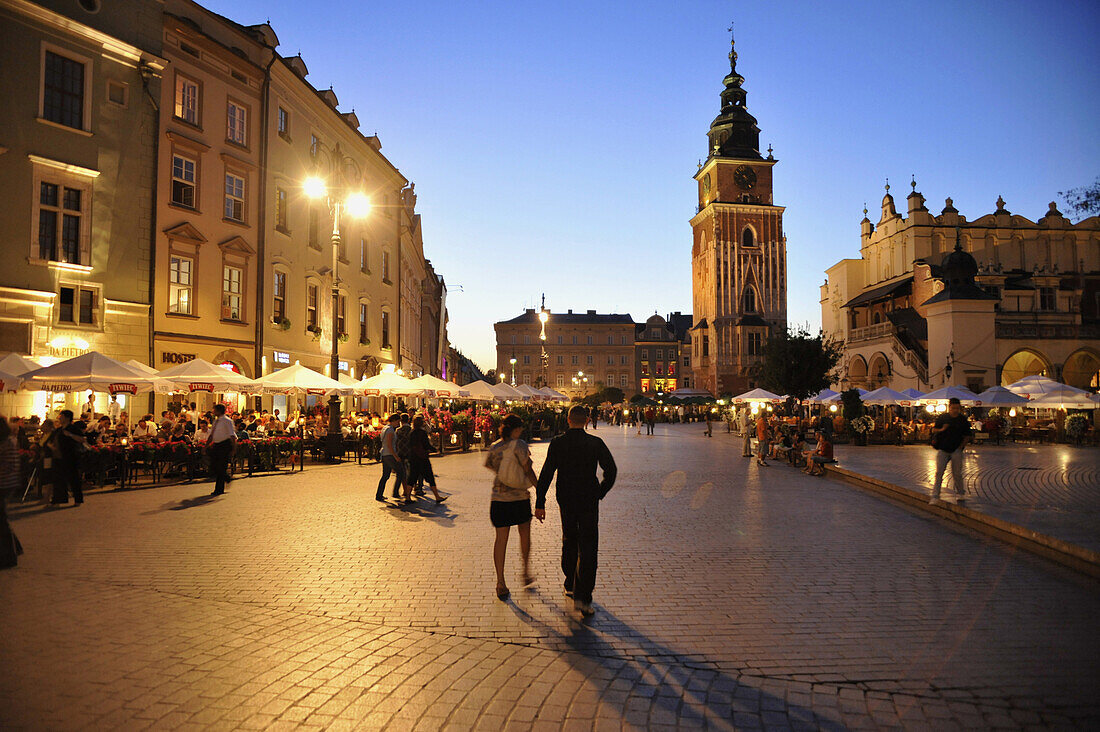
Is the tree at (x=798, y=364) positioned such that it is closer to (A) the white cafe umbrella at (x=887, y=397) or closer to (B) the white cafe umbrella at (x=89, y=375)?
(A) the white cafe umbrella at (x=887, y=397)

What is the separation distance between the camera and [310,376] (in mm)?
21156

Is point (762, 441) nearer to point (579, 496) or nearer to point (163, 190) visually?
point (579, 496)

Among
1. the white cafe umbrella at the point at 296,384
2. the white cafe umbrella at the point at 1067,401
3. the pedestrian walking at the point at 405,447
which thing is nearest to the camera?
the pedestrian walking at the point at 405,447

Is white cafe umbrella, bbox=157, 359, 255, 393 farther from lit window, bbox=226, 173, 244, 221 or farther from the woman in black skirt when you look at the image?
the woman in black skirt

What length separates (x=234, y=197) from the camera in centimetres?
2541

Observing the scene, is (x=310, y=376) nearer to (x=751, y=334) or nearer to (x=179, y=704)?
(x=179, y=704)

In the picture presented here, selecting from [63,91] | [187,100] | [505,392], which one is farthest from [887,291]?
[63,91]

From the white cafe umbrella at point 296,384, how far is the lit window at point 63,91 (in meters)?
8.97

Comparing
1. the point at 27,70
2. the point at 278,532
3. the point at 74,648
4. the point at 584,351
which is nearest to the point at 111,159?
the point at 27,70

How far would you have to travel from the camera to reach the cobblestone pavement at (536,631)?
4070 mm

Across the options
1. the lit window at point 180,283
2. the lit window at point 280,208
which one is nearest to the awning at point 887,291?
the lit window at point 280,208

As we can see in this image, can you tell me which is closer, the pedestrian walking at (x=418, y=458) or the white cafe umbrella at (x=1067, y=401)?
the pedestrian walking at (x=418, y=458)

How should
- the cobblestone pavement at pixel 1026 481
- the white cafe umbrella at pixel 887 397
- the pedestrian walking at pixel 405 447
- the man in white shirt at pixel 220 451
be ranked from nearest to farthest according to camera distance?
the cobblestone pavement at pixel 1026 481 → the pedestrian walking at pixel 405 447 → the man in white shirt at pixel 220 451 → the white cafe umbrella at pixel 887 397

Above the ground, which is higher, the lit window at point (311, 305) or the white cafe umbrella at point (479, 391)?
the lit window at point (311, 305)
